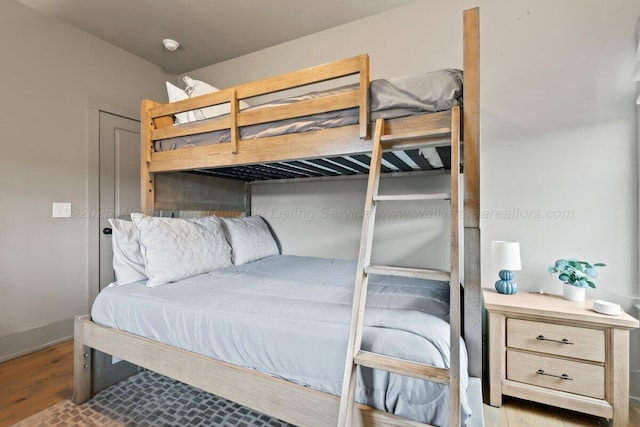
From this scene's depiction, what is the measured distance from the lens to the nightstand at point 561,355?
1.47 metres

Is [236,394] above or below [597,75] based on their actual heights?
below

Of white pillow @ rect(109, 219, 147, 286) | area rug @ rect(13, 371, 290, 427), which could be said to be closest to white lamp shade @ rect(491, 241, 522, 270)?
area rug @ rect(13, 371, 290, 427)

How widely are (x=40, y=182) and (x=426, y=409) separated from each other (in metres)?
2.99

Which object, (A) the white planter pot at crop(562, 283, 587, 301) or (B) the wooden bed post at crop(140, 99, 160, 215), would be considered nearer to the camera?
(A) the white planter pot at crop(562, 283, 587, 301)

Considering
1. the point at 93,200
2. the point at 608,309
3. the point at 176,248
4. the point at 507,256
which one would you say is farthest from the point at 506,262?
the point at 93,200

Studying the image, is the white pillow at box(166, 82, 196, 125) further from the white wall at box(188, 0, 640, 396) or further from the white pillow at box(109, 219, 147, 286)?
the white wall at box(188, 0, 640, 396)

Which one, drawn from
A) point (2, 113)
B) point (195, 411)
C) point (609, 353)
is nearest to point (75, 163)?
point (2, 113)

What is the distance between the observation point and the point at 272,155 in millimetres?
1636

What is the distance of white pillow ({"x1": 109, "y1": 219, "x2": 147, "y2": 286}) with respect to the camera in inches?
68.7

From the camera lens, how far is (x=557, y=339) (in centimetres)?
158

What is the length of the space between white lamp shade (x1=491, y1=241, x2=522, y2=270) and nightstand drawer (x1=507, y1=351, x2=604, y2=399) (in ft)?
1.59

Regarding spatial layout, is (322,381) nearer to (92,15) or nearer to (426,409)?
(426,409)

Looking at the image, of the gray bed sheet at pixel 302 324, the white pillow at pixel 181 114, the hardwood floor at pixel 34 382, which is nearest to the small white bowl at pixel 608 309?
the gray bed sheet at pixel 302 324

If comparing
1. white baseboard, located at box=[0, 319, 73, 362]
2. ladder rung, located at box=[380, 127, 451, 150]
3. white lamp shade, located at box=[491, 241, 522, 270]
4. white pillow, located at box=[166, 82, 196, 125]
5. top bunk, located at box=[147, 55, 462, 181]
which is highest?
white pillow, located at box=[166, 82, 196, 125]
